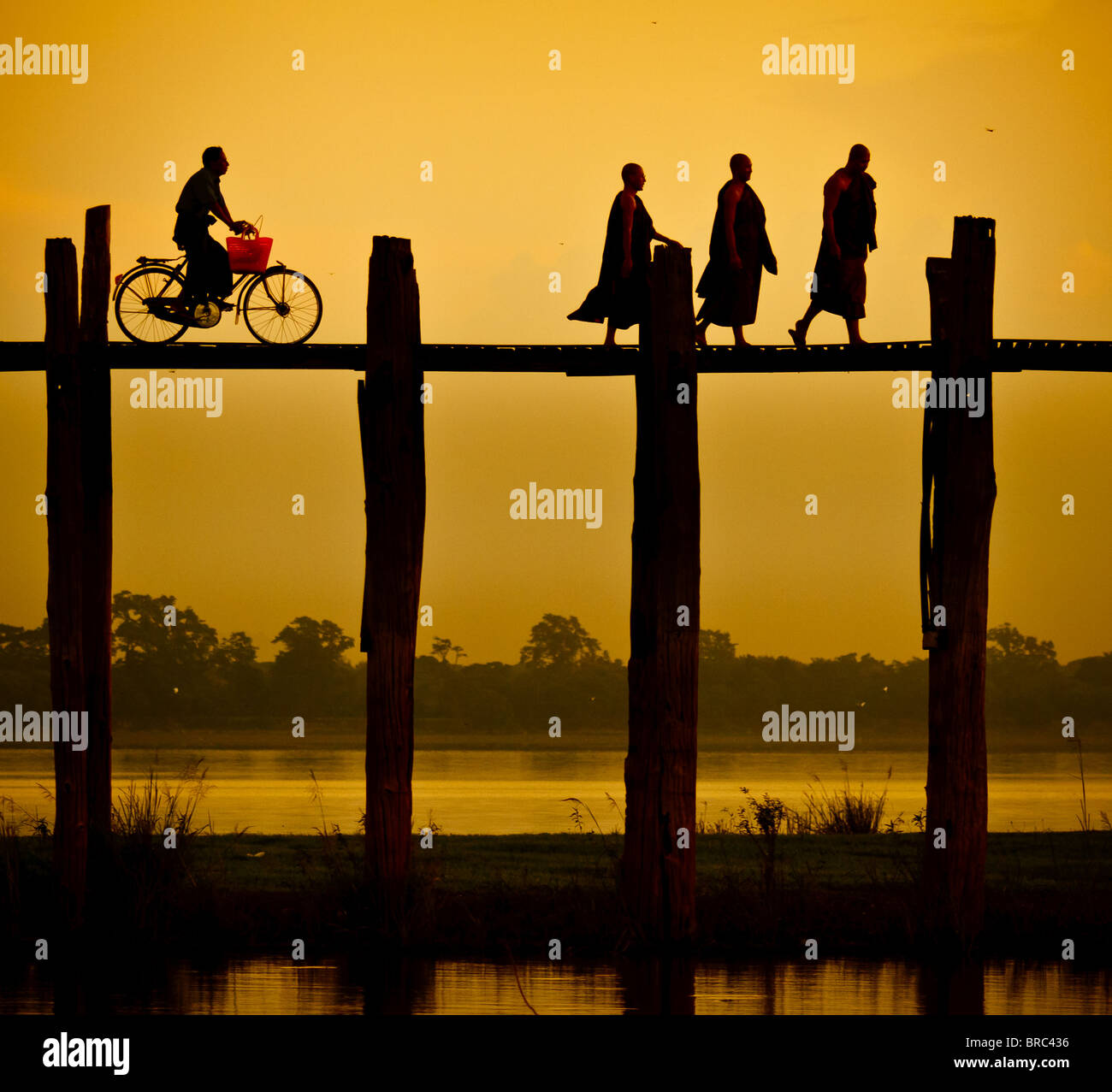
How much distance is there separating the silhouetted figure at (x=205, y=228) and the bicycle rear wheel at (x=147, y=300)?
0.25 metres

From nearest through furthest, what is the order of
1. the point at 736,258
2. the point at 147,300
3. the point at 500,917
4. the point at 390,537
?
1. the point at 390,537
2. the point at 500,917
3. the point at 736,258
4. the point at 147,300

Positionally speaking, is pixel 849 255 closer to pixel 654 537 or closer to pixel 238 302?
pixel 654 537

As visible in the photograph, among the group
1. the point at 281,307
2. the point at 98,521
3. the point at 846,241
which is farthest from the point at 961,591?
the point at 281,307

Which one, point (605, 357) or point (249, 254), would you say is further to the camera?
point (249, 254)

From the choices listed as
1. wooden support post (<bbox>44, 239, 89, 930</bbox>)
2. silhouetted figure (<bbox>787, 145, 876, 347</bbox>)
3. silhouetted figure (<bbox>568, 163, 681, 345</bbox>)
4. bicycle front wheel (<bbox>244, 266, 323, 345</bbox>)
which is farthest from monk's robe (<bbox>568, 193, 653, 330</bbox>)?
wooden support post (<bbox>44, 239, 89, 930</bbox>)

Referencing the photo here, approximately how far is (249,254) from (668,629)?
255 inches

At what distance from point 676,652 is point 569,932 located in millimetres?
2314

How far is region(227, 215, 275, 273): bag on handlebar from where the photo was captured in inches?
701

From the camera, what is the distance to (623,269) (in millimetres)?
16188

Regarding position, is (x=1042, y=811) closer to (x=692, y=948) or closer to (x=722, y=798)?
(x=722, y=798)

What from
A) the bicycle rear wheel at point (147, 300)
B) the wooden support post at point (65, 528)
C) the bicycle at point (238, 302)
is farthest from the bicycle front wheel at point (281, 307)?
the wooden support post at point (65, 528)
